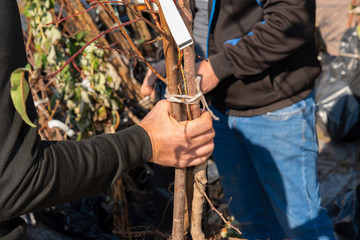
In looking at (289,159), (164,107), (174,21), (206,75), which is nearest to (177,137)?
(164,107)

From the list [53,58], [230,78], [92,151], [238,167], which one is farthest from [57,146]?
[53,58]

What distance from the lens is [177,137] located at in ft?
3.59

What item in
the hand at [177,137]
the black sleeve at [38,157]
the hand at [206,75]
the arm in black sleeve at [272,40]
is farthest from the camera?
the hand at [206,75]

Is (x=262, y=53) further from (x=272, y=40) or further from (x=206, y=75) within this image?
(x=206, y=75)

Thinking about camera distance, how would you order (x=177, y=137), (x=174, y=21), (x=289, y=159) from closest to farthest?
(x=174, y=21), (x=177, y=137), (x=289, y=159)

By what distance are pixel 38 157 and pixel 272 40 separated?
98 cm

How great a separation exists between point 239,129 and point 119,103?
0.91 meters

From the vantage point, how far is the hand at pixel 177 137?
1096mm

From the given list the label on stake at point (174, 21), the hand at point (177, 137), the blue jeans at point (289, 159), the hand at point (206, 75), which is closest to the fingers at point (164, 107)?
the hand at point (177, 137)

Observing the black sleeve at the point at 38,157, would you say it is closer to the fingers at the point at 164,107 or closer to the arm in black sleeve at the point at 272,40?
the fingers at the point at 164,107

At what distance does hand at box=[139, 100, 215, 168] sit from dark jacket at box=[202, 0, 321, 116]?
18.8 inches

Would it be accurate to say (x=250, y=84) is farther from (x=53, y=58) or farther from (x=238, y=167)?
(x=53, y=58)

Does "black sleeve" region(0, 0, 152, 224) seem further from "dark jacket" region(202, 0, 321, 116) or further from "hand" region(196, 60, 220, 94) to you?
"dark jacket" region(202, 0, 321, 116)

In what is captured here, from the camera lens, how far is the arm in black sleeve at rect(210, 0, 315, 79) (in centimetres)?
144
